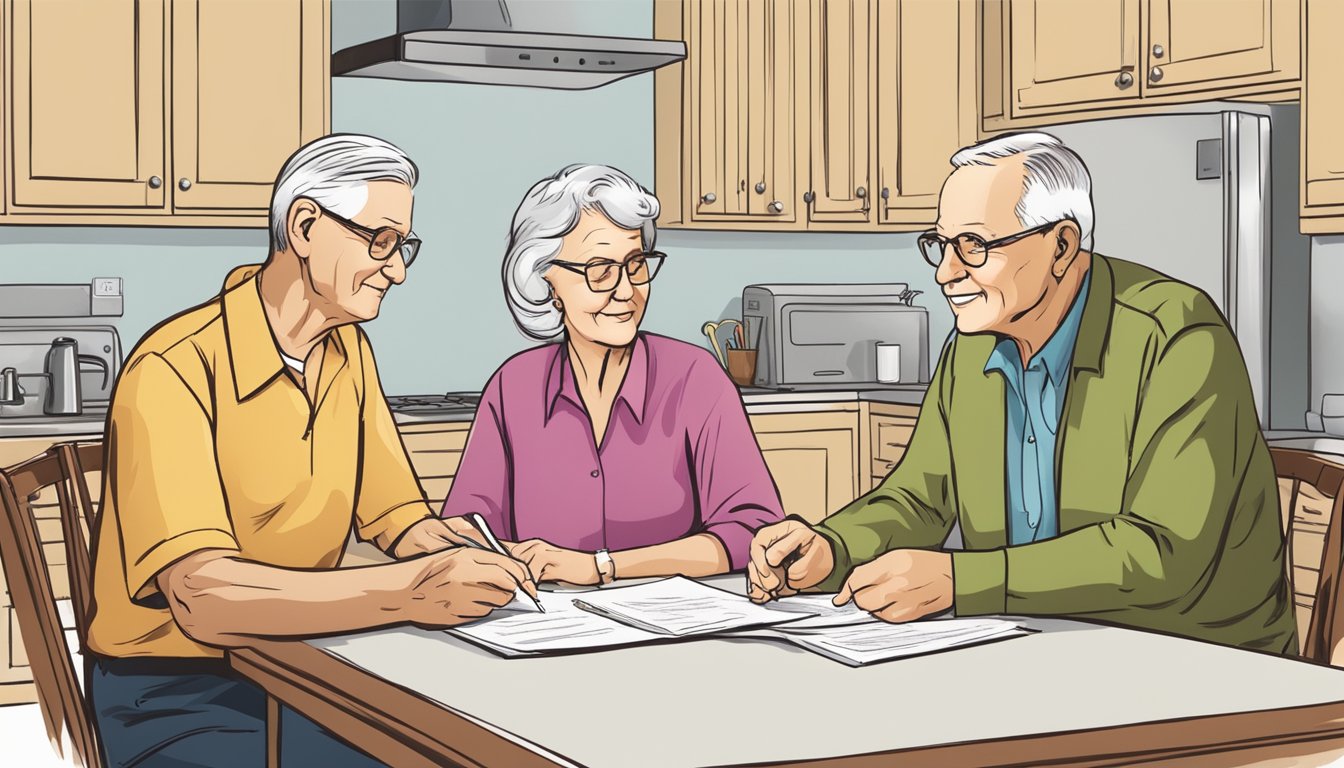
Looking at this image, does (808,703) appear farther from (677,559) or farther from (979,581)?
(677,559)

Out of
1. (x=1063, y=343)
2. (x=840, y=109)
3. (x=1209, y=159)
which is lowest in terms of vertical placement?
(x=1063, y=343)

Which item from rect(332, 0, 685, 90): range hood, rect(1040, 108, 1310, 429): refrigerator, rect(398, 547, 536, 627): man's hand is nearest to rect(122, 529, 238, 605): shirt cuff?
rect(398, 547, 536, 627): man's hand

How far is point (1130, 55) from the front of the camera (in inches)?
166

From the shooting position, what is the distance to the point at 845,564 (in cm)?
199

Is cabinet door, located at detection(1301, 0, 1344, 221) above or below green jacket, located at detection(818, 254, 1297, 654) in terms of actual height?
above

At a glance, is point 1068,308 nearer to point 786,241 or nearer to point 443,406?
point 443,406

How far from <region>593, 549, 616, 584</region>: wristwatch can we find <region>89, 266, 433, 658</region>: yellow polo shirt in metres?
0.30

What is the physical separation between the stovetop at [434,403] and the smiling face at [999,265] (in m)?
2.17

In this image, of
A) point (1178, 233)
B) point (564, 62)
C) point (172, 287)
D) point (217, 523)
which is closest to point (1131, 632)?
point (217, 523)

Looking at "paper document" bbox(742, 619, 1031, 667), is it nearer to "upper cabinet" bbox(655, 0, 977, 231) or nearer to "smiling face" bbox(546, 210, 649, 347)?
"smiling face" bbox(546, 210, 649, 347)

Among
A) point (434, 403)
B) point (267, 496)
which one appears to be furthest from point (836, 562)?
point (434, 403)

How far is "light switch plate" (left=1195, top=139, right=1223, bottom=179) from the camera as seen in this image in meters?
3.96

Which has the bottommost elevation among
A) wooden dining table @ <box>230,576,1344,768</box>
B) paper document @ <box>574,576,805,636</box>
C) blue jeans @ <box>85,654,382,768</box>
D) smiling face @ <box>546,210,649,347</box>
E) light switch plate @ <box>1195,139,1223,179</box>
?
blue jeans @ <box>85,654,382,768</box>

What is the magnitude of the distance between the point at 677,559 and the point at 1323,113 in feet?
7.90
